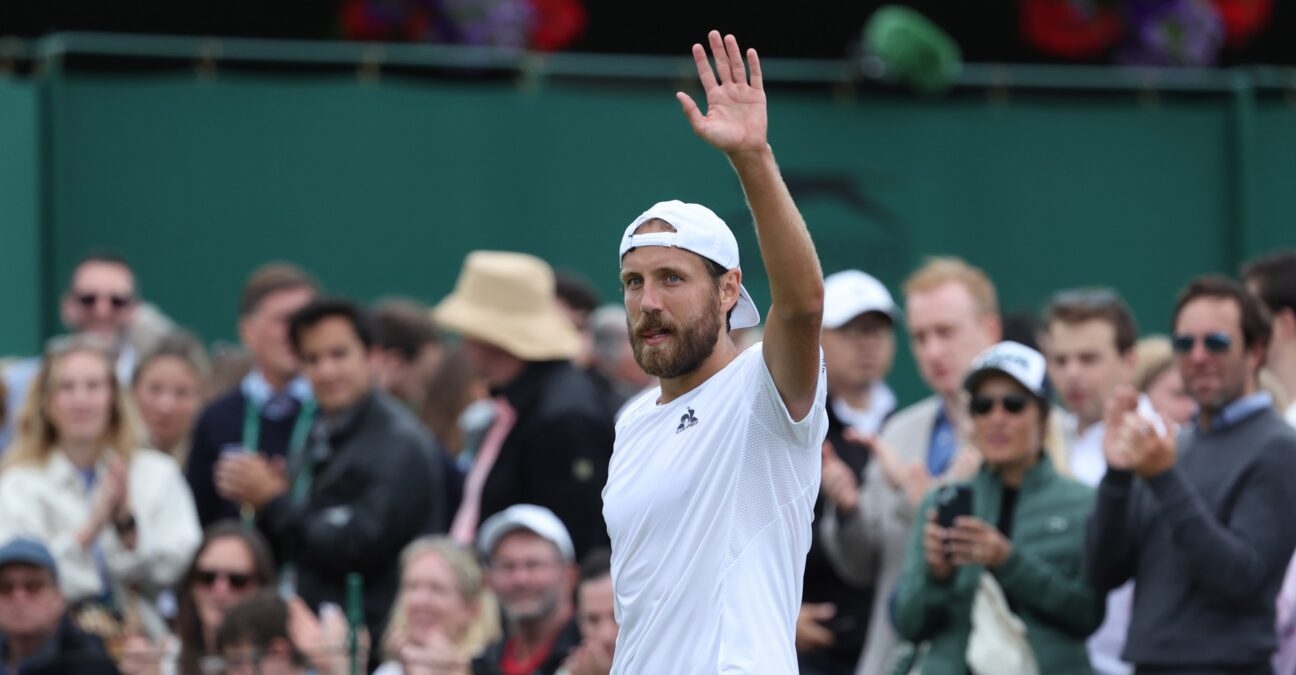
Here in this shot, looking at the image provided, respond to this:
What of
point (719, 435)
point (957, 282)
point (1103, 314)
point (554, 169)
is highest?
point (554, 169)

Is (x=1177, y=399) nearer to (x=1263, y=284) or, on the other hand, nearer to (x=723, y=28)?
(x=1263, y=284)

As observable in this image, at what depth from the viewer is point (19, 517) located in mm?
8375

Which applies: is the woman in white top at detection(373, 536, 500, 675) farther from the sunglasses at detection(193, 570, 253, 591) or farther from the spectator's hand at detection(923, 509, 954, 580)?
the spectator's hand at detection(923, 509, 954, 580)

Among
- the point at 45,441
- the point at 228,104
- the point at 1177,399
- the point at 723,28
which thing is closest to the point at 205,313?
the point at 228,104

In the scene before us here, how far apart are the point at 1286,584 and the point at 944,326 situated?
157 centimetres

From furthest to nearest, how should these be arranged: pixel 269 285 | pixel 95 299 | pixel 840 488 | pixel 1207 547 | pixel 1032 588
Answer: pixel 95 299
pixel 269 285
pixel 840 488
pixel 1032 588
pixel 1207 547

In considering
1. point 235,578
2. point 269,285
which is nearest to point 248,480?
point 235,578

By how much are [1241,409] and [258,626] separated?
3.24 meters

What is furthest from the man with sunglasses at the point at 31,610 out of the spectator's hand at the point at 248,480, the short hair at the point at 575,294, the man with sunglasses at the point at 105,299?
the short hair at the point at 575,294

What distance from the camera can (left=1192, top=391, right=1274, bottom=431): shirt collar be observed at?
22.5ft

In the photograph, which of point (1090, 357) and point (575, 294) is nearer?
point (1090, 357)

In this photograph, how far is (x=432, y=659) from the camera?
24.9 ft

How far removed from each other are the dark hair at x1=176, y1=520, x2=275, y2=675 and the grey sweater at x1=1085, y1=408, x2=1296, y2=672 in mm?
2959

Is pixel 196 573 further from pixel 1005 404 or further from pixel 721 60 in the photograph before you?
pixel 721 60
